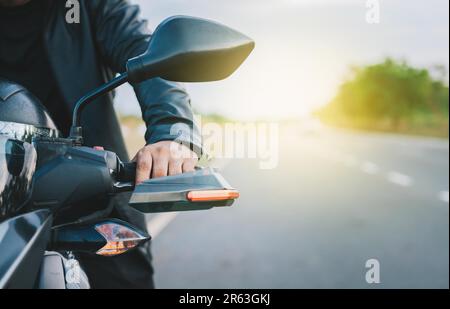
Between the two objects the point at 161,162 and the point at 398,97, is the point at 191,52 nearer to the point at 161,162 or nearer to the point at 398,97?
the point at 161,162

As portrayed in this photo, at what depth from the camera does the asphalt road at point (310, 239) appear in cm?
503

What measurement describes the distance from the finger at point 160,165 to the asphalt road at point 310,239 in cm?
352

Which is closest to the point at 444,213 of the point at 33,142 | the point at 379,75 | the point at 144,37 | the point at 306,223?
the point at 306,223

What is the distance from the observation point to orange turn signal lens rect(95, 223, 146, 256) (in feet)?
3.91

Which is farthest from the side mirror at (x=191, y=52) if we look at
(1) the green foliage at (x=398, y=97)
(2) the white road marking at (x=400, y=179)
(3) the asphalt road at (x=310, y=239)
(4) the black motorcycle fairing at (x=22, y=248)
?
(1) the green foliage at (x=398, y=97)

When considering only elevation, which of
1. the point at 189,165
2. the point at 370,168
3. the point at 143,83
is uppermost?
the point at 370,168

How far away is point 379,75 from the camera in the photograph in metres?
88.3

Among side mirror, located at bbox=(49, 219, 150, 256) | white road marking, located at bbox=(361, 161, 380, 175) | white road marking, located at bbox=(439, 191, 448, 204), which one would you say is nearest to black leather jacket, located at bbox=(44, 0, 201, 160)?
side mirror, located at bbox=(49, 219, 150, 256)

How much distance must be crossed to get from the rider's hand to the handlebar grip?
19 millimetres

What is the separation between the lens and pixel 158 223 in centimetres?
762

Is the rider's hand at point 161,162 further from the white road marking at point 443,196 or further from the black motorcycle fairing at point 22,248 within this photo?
the white road marking at point 443,196

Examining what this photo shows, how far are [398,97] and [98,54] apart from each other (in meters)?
83.8

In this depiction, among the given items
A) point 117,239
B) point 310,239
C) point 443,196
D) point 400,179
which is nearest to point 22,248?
point 117,239

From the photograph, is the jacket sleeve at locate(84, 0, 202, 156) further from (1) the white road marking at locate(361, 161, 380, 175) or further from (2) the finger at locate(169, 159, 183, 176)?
(1) the white road marking at locate(361, 161, 380, 175)
